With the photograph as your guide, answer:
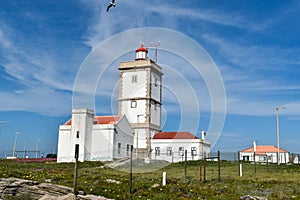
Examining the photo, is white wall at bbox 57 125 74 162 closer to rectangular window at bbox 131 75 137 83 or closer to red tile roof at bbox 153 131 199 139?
rectangular window at bbox 131 75 137 83

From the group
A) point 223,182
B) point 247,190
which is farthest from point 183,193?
point 223,182

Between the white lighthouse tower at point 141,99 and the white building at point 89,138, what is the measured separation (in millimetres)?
5539

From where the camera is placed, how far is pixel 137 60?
5434 centimetres

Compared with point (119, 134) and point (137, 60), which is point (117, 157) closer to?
point (119, 134)

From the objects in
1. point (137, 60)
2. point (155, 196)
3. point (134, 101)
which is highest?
point (137, 60)

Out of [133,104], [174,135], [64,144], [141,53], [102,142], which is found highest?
[141,53]

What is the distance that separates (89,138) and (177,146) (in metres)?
12.6

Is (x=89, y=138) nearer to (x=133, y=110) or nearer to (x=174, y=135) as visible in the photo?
(x=133, y=110)

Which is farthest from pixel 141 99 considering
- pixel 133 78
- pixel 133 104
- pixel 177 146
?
pixel 177 146

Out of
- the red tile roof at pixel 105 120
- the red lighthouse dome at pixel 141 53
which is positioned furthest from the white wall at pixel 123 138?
the red lighthouse dome at pixel 141 53

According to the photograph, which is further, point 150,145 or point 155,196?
point 150,145

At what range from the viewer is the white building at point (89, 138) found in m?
43.5

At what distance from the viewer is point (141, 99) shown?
5153 cm

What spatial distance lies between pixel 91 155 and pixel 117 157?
3235 mm
